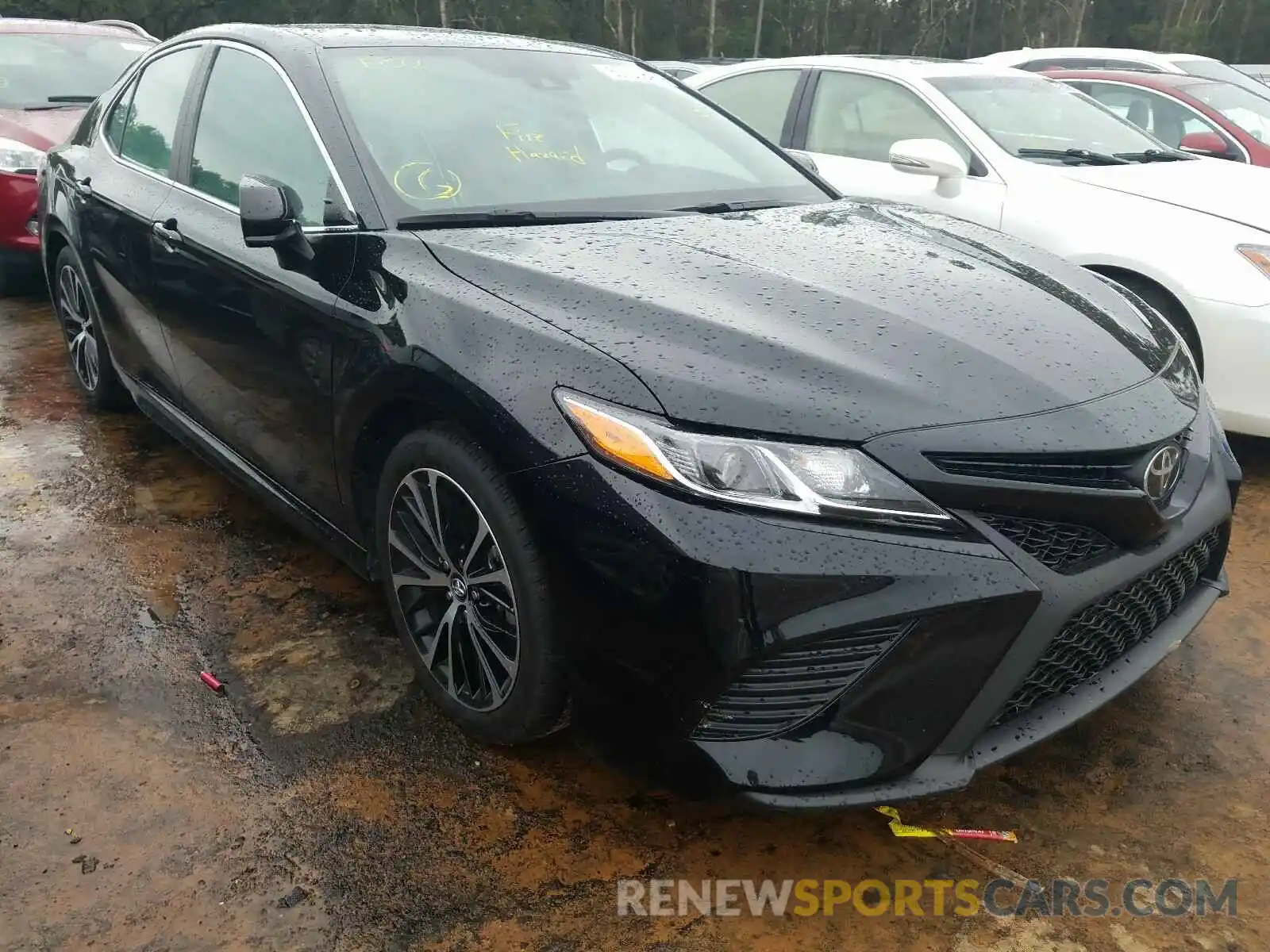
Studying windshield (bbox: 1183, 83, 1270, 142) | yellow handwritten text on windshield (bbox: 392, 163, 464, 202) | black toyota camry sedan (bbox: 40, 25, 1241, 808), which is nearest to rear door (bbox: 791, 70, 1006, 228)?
black toyota camry sedan (bbox: 40, 25, 1241, 808)

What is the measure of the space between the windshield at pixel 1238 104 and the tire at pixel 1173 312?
163 inches

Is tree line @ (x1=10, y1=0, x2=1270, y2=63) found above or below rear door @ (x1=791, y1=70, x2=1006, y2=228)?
below

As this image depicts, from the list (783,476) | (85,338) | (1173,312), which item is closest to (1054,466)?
(783,476)

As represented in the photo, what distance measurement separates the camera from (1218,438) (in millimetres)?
2391

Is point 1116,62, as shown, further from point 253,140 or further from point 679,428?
point 679,428

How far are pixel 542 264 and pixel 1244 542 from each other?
2617 mm

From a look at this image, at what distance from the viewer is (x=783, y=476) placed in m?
1.76

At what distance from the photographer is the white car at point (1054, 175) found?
145 inches

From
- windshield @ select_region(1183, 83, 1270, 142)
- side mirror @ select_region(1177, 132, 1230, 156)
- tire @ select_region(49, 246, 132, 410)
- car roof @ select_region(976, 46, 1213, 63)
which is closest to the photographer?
tire @ select_region(49, 246, 132, 410)

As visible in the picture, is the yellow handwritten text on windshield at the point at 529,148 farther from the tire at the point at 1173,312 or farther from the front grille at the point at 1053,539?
the tire at the point at 1173,312

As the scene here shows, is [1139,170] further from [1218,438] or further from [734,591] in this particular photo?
[734,591]

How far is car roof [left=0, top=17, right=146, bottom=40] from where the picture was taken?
275 inches

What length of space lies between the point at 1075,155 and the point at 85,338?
432cm

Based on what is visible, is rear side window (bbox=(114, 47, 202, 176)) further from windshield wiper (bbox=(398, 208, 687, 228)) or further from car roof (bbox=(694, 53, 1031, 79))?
car roof (bbox=(694, 53, 1031, 79))
